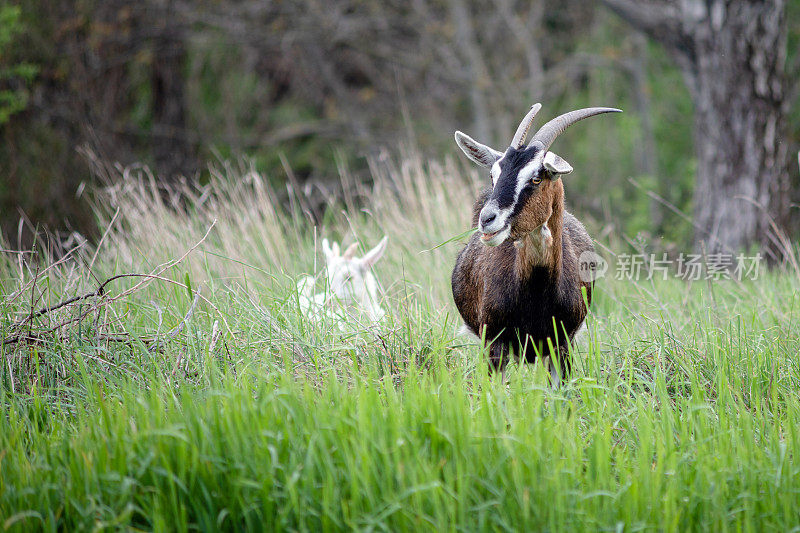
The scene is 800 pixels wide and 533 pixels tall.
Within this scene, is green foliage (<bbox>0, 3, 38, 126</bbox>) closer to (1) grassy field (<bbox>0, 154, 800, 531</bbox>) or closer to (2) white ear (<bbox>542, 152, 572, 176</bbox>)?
(1) grassy field (<bbox>0, 154, 800, 531</bbox>)

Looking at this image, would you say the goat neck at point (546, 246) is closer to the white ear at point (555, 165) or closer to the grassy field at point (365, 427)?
the white ear at point (555, 165)

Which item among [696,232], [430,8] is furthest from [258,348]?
[430,8]

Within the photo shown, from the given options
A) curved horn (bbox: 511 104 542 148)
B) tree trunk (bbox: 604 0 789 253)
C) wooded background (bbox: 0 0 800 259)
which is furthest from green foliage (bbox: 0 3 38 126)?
curved horn (bbox: 511 104 542 148)

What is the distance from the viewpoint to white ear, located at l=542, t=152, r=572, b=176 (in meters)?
3.88

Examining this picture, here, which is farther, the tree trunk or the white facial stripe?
the tree trunk

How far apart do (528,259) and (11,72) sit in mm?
10122

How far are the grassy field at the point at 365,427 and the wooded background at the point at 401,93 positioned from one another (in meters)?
3.98

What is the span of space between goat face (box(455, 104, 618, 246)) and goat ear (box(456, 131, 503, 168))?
225mm

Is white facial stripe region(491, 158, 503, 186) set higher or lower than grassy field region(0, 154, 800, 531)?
higher

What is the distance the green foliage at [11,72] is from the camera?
419 inches

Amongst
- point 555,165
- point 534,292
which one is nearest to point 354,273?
point 534,292

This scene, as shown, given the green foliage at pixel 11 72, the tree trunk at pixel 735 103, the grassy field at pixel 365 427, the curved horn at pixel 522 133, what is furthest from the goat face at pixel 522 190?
the green foliage at pixel 11 72

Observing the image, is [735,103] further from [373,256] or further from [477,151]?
[477,151]

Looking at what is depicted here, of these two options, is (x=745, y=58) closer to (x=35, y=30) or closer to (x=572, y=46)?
(x=572, y=46)
